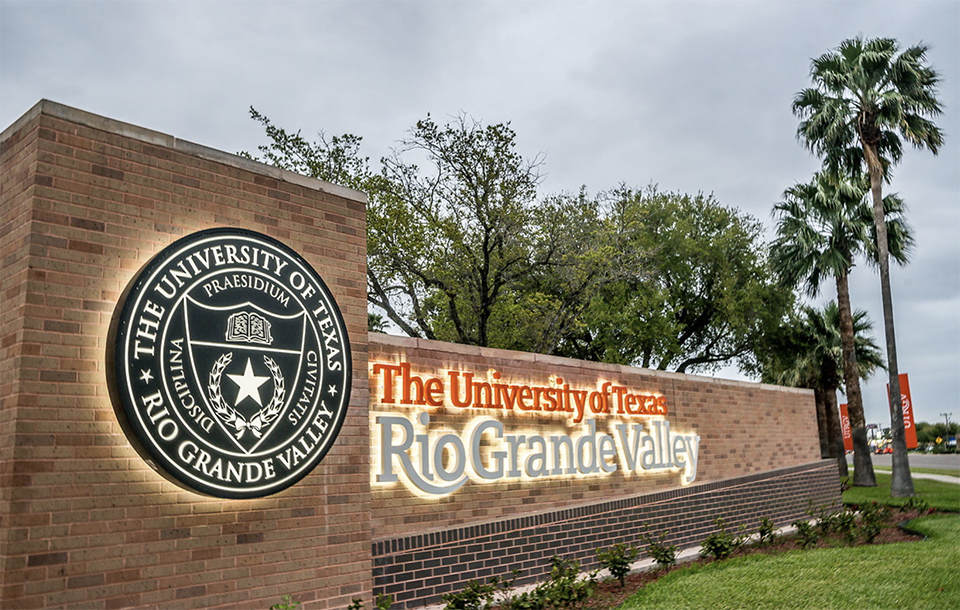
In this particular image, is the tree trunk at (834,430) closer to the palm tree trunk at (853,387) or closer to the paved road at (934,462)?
the palm tree trunk at (853,387)

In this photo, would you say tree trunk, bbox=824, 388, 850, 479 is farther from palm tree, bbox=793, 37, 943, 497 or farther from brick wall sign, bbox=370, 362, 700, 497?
brick wall sign, bbox=370, 362, 700, 497

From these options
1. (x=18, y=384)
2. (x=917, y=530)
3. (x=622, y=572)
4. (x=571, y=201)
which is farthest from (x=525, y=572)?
(x=571, y=201)

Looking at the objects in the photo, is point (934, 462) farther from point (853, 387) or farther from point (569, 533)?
point (569, 533)

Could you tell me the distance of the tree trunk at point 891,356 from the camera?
70.4ft

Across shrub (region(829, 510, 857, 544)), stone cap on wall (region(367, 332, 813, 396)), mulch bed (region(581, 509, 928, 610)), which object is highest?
stone cap on wall (region(367, 332, 813, 396))

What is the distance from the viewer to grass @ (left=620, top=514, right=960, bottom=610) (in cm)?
836

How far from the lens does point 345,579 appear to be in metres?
7.64

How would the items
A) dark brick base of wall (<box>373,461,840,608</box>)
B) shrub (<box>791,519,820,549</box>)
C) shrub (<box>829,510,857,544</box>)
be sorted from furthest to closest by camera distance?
shrub (<box>829,510,857,544</box>), shrub (<box>791,519,820,549</box>), dark brick base of wall (<box>373,461,840,608</box>)

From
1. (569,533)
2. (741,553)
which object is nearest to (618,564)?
(569,533)

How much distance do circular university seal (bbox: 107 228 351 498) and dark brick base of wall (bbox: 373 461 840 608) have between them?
180cm

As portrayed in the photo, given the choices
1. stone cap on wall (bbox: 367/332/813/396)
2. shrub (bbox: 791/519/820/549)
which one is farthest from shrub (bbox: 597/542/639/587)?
shrub (bbox: 791/519/820/549)

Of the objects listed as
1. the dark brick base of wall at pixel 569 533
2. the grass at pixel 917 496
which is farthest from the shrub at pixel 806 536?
the grass at pixel 917 496

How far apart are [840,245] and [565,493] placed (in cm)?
1884

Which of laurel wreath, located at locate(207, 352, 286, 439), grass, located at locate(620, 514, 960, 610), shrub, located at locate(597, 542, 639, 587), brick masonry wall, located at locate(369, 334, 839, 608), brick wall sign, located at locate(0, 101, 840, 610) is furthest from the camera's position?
shrub, located at locate(597, 542, 639, 587)
